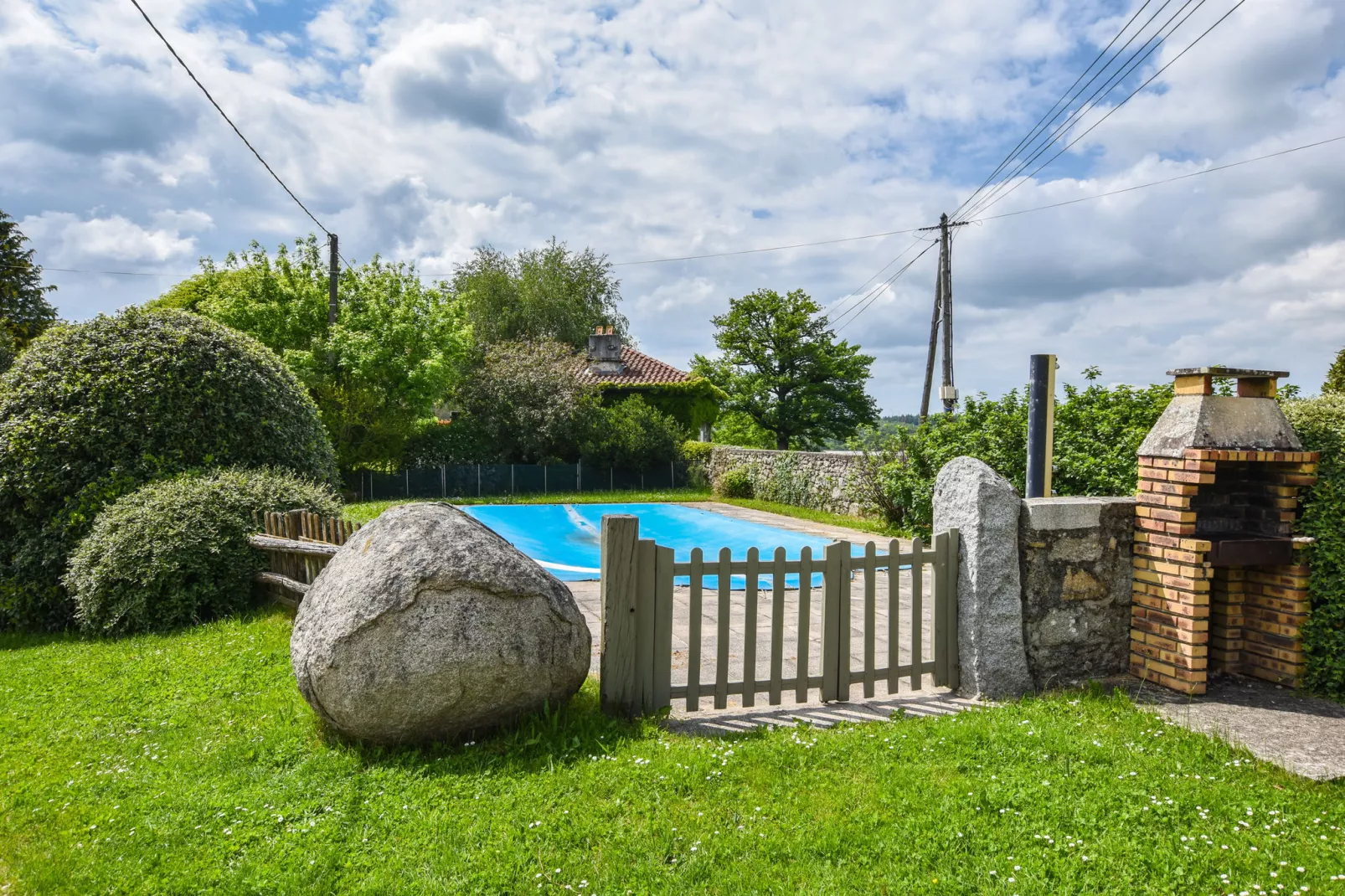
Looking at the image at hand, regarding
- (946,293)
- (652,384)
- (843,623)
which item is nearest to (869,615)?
(843,623)

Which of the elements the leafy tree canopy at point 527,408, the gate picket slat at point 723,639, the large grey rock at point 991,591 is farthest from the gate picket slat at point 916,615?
the leafy tree canopy at point 527,408

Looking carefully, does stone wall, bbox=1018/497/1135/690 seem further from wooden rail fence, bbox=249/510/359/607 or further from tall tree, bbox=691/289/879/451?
tall tree, bbox=691/289/879/451

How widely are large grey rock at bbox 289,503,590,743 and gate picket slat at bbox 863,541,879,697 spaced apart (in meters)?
1.79

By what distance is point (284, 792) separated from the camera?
11.5ft

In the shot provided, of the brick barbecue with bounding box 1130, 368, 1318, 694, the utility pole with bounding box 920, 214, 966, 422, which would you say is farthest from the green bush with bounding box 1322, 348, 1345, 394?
Answer: the brick barbecue with bounding box 1130, 368, 1318, 694

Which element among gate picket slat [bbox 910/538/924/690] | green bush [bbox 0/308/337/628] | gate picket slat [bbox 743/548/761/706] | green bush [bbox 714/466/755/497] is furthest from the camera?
green bush [bbox 714/466/755/497]

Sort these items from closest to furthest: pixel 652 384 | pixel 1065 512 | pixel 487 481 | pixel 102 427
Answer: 1. pixel 1065 512
2. pixel 102 427
3. pixel 487 481
4. pixel 652 384

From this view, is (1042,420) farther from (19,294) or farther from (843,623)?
(19,294)

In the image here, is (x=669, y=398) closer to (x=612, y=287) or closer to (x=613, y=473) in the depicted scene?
(x=613, y=473)

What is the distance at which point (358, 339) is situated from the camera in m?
19.8

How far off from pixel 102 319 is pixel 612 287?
2756 cm

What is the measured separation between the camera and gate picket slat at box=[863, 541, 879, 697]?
4.66 m

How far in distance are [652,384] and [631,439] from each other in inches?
188

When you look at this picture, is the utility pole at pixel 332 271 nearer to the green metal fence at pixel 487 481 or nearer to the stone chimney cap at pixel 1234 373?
the green metal fence at pixel 487 481
